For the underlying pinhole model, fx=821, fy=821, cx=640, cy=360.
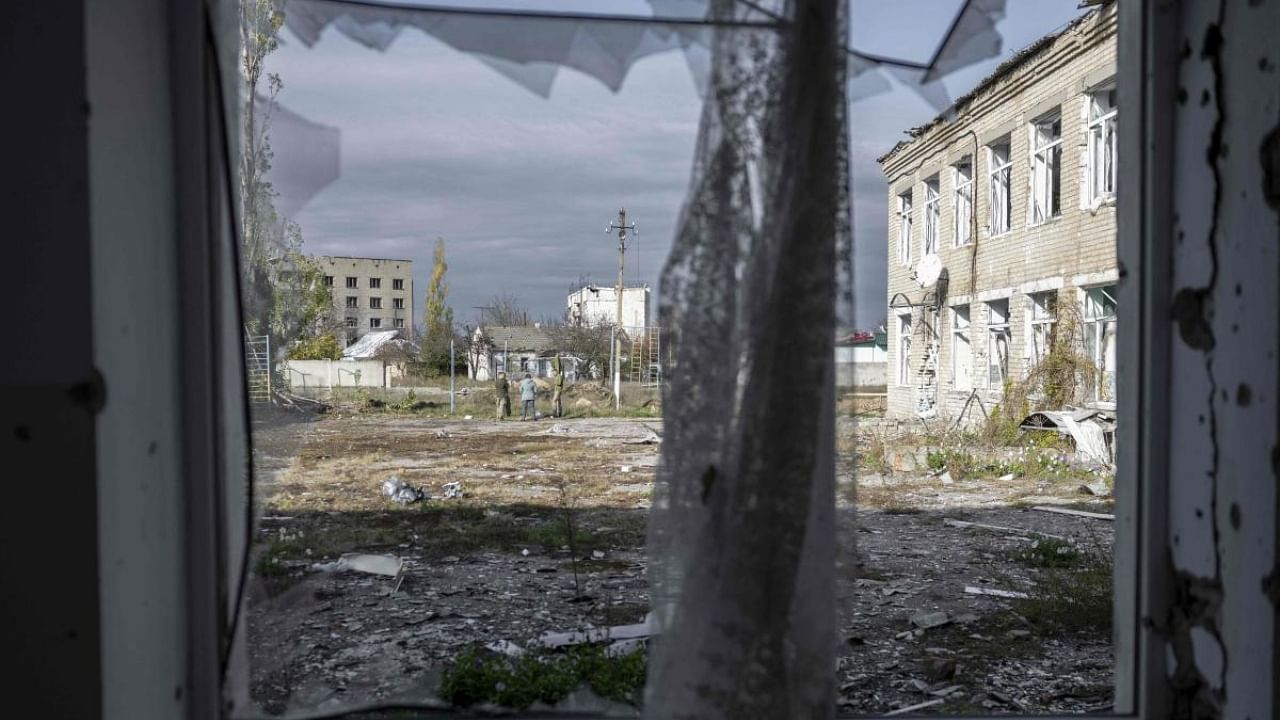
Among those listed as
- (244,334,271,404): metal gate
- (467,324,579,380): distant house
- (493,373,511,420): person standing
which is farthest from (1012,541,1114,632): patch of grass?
(467,324,579,380): distant house

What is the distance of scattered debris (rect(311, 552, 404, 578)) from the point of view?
18.2ft

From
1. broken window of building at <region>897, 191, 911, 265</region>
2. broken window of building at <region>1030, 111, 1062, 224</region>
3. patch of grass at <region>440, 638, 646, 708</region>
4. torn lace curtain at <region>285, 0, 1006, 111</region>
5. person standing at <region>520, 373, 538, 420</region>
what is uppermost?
broken window of building at <region>1030, 111, 1062, 224</region>

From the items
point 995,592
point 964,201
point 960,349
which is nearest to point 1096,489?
point 995,592

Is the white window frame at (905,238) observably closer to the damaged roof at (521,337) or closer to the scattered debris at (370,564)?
the scattered debris at (370,564)

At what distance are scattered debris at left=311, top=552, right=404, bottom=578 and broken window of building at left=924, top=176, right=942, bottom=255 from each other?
10.2 meters

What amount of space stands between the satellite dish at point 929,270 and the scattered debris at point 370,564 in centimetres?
1036

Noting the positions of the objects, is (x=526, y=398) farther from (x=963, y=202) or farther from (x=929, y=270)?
(x=963, y=202)

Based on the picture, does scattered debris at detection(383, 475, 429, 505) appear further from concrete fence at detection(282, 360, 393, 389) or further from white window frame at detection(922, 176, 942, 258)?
concrete fence at detection(282, 360, 393, 389)

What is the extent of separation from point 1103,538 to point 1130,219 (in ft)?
18.9

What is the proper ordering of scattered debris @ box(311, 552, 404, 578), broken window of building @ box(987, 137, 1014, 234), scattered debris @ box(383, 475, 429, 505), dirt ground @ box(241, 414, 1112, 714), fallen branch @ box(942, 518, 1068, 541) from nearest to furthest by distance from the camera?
dirt ground @ box(241, 414, 1112, 714) < scattered debris @ box(311, 552, 404, 578) < fallen branch @ box(942, 518, 1068, 541) < scattered debris @ box(383, 475, 429, 505) < broken window of building @ box(987, 137, 1014, 234)

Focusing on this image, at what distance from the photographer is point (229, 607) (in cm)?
147

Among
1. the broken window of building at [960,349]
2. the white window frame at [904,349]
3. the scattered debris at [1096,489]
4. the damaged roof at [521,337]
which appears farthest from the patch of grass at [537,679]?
the damaged roof at [521,337]

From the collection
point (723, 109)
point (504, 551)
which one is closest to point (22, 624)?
point (723, 109)

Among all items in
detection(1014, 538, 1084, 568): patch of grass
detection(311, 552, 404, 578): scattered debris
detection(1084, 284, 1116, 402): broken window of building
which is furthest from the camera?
detection(1084, 284, 1116, 402): broken window of building
